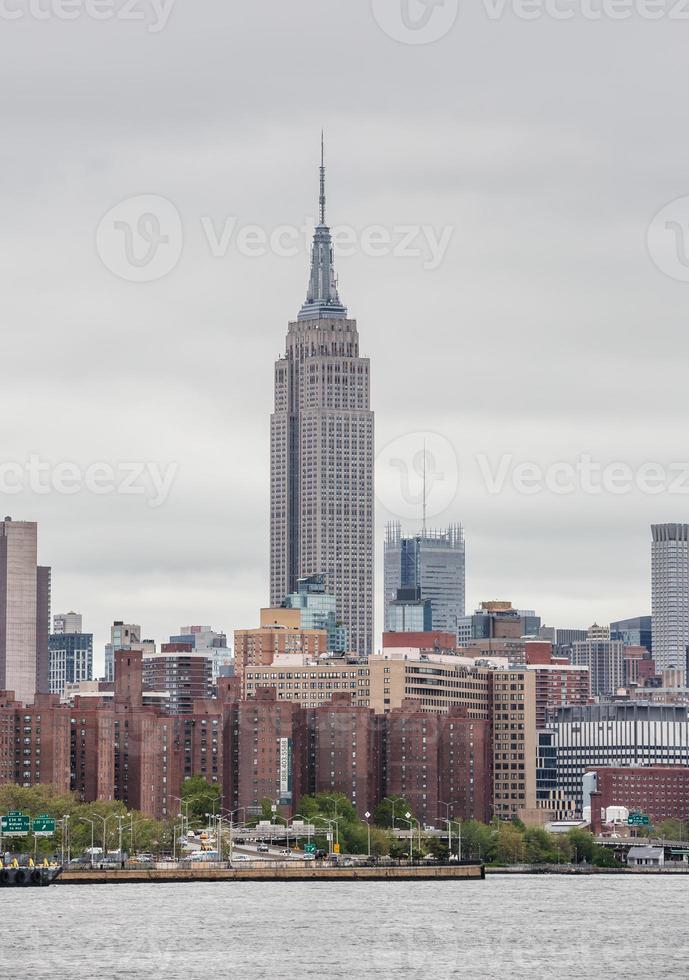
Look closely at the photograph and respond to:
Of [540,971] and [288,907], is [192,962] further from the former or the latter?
[288,907]

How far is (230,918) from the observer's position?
179 meters

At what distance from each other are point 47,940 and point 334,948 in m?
16.1

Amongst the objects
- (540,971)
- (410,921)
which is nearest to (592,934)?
(410,921)

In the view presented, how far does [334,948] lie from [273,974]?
54.8 feet

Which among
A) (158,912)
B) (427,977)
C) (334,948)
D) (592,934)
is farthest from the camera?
(158,912)

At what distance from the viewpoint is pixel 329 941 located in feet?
517

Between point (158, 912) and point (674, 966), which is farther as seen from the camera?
point (158, 912)

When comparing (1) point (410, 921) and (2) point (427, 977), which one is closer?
(2) point (427, 977)

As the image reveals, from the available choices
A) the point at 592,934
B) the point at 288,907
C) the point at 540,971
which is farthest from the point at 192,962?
the point at 288,907

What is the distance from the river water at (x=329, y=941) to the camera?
138625mm

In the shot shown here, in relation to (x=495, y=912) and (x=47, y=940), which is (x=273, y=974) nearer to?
(x=47, y=940)

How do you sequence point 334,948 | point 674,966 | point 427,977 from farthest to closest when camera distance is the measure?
point 334,948 → point 674,966 → point 427,977

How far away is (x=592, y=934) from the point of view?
169 metres

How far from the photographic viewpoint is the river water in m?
139
